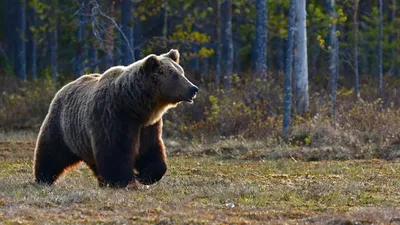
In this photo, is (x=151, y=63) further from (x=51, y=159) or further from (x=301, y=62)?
(x=301, y=62)

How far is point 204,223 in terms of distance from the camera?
752 centimetres

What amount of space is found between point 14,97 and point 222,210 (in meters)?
18.8

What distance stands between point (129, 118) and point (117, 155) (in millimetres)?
477

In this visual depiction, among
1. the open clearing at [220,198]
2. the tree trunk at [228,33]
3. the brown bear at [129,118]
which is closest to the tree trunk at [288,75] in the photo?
the open clearing at [220,198]

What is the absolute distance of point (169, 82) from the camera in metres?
10.2

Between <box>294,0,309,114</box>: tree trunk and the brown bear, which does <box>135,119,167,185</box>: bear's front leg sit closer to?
the brown bear

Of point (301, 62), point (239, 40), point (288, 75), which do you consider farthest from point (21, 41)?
point (288, 75)

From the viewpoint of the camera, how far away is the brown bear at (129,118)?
393 inches

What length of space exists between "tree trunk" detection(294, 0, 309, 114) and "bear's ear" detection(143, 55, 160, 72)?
9.90 meters

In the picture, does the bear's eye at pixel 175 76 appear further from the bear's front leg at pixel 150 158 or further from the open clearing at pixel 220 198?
the open clearing at pixel 220 198

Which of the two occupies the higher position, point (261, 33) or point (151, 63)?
point (151, 63)

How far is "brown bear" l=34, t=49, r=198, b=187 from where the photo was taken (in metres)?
9.98

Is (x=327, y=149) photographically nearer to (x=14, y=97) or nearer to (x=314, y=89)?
(x=314, y=89)

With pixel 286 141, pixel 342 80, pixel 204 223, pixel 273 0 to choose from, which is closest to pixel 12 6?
pixel 342 80
